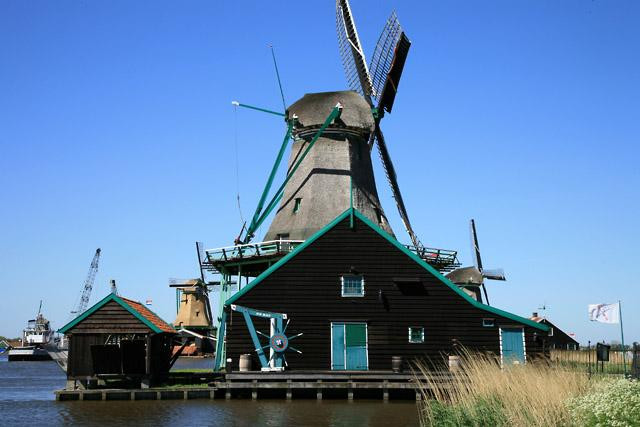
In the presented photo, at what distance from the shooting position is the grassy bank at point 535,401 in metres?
12.1

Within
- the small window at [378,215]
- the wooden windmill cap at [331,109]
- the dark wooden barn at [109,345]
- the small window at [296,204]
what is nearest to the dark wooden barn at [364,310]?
the dark wooden barn at [109,345]

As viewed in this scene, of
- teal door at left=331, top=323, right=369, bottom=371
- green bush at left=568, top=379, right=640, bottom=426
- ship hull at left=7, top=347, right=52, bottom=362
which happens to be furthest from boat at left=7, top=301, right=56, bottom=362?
green bush at left=568, top=379, right=640, bottom=426

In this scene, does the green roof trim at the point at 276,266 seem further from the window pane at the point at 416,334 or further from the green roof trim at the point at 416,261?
the window pane at the point at 416,334

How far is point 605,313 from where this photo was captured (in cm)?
2567

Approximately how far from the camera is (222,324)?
1367 inches

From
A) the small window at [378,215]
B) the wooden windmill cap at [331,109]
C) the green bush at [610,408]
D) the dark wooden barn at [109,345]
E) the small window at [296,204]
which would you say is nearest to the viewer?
the green bush at [610,408]

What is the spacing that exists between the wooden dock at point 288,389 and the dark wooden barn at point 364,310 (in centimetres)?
241

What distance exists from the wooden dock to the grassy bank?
9577mm

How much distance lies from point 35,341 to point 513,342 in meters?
109

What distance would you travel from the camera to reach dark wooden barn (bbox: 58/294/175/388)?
27297mm

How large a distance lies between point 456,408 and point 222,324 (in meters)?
20.9

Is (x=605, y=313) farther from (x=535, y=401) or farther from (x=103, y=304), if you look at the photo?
(x=103, y=304)

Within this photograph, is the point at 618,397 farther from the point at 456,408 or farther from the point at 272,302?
the point at 272,302

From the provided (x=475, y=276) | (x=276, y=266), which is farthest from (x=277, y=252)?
(x=475, y=276)
